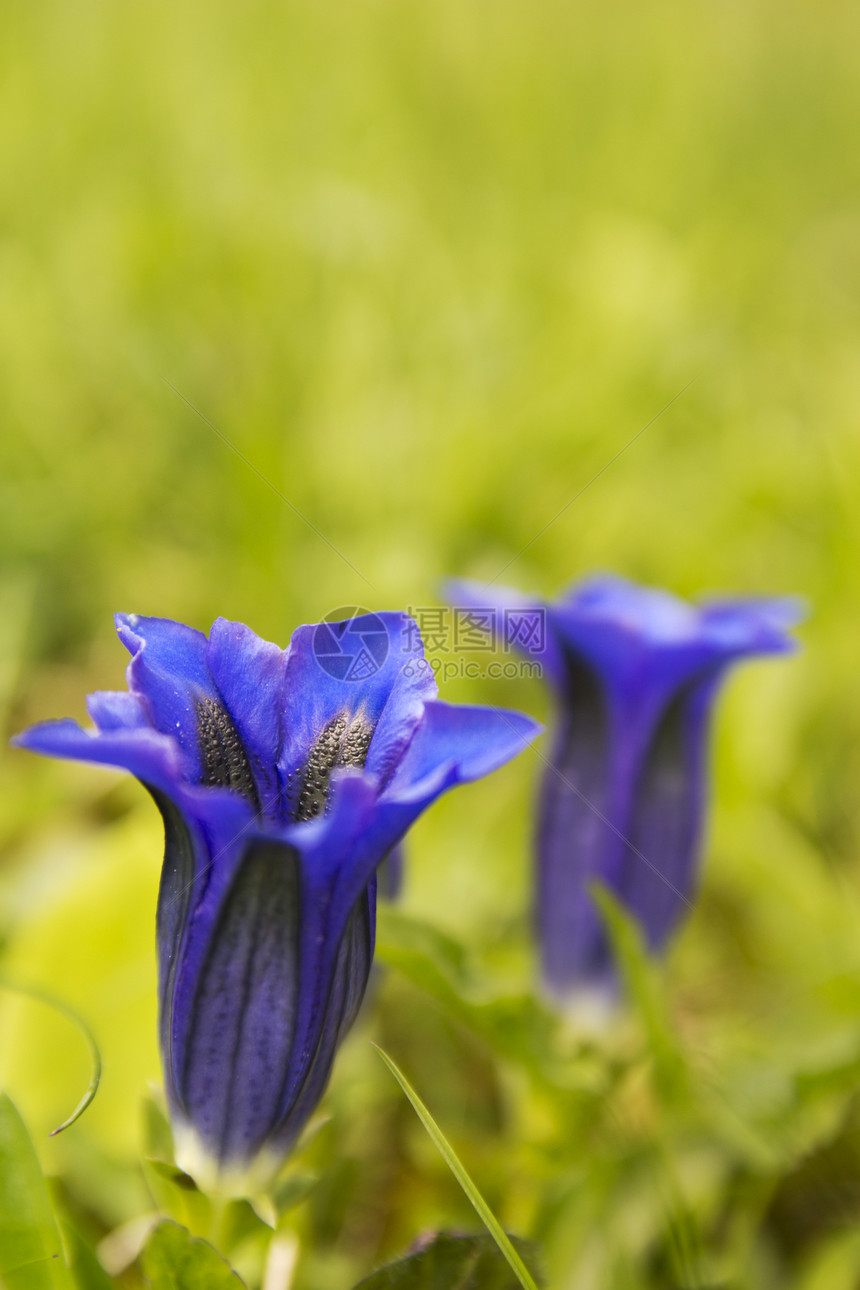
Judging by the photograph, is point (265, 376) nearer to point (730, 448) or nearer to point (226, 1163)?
point (730, 448)

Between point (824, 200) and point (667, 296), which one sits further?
point (824, 200)

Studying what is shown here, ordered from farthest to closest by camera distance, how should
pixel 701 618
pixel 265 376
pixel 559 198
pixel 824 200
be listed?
pixel 824 200 → pixel 559 198 → pixel 265 376 → pixel 701 618

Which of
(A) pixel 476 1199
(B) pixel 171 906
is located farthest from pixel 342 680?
(A) pixel 476 1199

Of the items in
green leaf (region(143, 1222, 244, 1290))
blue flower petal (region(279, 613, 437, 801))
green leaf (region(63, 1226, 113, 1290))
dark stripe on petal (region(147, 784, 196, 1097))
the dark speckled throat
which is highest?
blue flower petal (region(279, 613, 437, 801))

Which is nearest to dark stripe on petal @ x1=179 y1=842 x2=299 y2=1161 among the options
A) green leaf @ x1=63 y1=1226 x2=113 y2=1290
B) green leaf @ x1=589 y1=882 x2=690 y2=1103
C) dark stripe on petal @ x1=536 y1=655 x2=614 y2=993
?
A: green leaf @ x1=63 y1=1226 x2=113 y2=1290

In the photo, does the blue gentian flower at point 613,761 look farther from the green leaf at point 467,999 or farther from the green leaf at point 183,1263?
the green leaf at point 183,1263

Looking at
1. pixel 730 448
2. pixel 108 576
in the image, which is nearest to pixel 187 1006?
pixel 108 576

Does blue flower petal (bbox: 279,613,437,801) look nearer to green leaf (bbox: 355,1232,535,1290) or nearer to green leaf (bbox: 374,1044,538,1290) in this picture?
green leaf (bbox: 374,1044,538,1290)
